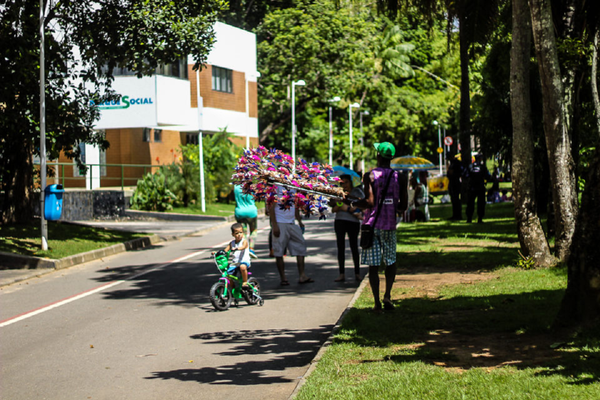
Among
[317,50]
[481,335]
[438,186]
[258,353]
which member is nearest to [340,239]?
[258,353]

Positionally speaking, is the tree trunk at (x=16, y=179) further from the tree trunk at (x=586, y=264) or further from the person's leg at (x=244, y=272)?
the tree trunk at (x=586, y=264)

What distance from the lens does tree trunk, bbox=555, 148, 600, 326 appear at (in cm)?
706

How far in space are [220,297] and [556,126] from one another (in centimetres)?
566

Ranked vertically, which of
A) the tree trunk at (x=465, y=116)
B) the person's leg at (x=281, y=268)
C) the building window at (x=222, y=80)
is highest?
the building window at (x=222, y=80)

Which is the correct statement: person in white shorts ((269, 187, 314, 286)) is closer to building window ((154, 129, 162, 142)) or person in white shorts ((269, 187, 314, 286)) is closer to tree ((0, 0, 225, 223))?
tree ((0, 0, 225, 223))

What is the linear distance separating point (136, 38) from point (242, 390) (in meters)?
15.4

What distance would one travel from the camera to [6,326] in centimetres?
962

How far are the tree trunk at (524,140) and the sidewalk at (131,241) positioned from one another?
902 cm

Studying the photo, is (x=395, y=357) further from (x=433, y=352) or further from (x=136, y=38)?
(x=136, y=38)

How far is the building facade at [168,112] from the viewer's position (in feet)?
119

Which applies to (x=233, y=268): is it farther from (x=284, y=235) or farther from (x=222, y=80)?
(x=222, y=80)

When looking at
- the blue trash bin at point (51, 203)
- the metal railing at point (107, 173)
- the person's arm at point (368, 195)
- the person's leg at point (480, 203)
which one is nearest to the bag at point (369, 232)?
the person's arm at point (368, 195)

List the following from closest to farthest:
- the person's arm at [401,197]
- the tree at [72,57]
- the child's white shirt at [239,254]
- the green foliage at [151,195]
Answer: the person's arm at [401,197] < the child's white shirt at [239,254] < the tree at [72,57] < the green foliage at [151,195]

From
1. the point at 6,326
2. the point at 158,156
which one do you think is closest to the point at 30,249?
the point at 6,326
